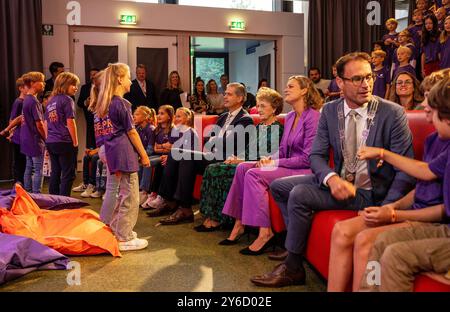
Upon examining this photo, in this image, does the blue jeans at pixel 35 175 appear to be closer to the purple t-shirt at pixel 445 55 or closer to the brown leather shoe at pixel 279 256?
the brown leather shoe at pixel 279 256

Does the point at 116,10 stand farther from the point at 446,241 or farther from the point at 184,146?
the point at 446,241

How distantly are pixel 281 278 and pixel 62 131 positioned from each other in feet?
8.76

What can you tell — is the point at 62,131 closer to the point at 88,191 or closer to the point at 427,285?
the point at 88,191

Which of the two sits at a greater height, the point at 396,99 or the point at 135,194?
the point at 396,99

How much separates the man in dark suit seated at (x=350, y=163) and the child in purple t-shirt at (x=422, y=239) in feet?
0.89

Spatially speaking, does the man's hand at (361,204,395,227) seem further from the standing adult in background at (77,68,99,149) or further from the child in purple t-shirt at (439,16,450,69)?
the standing adult in background at (77,68,99,149)

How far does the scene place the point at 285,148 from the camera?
11.0 ft

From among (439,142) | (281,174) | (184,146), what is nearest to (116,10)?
(184,146)

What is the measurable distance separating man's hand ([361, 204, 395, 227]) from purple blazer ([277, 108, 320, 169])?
1.16 metres

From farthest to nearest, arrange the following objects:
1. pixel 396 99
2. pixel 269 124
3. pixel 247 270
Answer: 1. pixel 396 99
2. pixel 269 124
3. pixel 247 270
